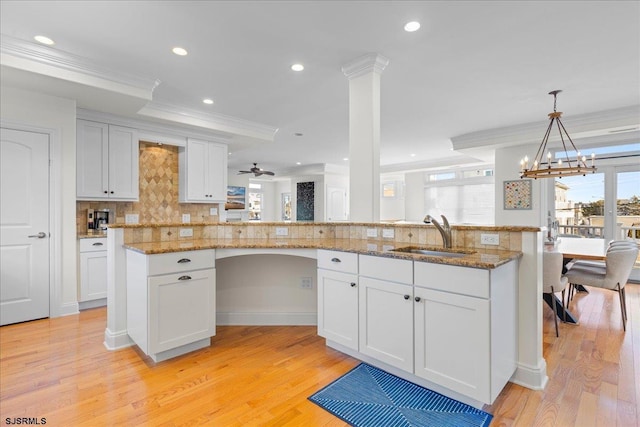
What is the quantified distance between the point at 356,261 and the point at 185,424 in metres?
1.41

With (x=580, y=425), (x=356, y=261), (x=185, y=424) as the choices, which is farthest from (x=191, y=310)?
(x=580, y=425)

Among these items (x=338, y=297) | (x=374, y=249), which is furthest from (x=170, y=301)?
(x=374, y=249)

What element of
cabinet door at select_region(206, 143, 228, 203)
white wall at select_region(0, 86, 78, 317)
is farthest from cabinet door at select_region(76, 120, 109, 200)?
cabinet door at select_region(206, 143, 228, 203)

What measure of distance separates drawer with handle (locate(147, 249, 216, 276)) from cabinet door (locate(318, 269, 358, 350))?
0.93 m

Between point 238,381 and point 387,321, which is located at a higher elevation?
point 387,321

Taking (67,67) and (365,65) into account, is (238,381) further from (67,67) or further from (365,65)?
(67,67)

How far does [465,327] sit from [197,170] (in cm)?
436

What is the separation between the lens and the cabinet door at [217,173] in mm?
4984

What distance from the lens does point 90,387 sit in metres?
2.00

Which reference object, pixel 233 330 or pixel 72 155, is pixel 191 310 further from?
pixel 72 155

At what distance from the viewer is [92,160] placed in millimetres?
3854

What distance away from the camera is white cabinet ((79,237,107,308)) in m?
3.64

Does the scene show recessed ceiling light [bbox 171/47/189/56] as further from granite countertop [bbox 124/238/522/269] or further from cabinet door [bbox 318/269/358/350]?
cabinet door [bbox 318/269/358/350]

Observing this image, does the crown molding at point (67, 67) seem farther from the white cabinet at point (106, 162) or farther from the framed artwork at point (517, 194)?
the framed artwork at point (517, 194)
